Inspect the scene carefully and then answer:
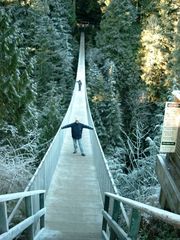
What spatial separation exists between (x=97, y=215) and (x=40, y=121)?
42.7ft

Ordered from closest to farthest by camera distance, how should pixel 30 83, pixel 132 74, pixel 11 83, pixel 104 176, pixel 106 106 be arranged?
1. pixel 104 176
2. pixel 11 83
3. pixel 30 83
4. pixel 106 106
5. pixel 132 74

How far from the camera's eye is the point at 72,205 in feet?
28.2

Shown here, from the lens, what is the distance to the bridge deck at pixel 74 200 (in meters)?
6.96

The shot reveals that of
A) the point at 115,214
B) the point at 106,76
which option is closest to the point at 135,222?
the point at 115,214

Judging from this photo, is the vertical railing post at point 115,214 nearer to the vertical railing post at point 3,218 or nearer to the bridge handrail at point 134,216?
the bridge handrail at point 134,216

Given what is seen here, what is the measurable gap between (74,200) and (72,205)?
0.32 meters

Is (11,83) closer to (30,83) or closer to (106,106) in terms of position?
(30,83)

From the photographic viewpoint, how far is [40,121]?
20.7 meters

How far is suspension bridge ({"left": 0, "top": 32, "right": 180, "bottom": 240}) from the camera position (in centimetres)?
369

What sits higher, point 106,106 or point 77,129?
point 77,129

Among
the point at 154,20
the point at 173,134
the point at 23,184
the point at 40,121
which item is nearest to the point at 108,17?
the point at 154,20

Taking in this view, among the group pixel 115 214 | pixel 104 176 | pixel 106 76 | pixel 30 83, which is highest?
pixel 30 83

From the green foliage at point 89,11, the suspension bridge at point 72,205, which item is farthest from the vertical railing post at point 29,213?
the green foliage at point 89,11

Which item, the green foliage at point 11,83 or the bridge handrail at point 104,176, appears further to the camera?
the green foliage at point 11,83
